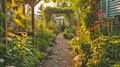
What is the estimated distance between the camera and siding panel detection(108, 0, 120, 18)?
→ 843cm

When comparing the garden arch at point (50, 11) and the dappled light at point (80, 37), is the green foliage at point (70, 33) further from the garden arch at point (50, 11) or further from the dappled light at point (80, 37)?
the garden arch at point (50, 11)

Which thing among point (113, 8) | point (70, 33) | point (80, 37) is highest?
point (113, 8)

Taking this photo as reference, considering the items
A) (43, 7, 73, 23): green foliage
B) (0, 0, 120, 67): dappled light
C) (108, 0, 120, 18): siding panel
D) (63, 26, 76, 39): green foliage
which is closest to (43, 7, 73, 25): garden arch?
(43, 7, 73, 23): green foliage

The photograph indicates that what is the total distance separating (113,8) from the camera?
9234 millimetres

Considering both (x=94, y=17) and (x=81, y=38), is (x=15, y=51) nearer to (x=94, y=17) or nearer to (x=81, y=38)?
(x=81, y=38)

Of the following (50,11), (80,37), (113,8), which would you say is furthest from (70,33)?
(80,37)

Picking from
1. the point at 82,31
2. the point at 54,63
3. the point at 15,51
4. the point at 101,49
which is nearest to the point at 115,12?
the point at 82,31

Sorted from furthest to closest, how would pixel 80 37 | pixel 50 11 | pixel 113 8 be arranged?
pixel 50 11, pixel 113 8, pixel 80 37

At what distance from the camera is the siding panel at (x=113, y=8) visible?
332 inches

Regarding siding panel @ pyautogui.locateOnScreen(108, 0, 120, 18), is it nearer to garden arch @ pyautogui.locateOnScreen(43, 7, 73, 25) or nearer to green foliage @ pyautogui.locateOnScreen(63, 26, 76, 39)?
green foliage @ pyautogui.locateOnScreen(63, 26, 76, 39)

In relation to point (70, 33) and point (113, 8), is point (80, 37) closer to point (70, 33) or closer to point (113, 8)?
point (113, 8)

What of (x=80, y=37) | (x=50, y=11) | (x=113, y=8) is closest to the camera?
(x=80, y=37)

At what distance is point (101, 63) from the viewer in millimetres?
5238

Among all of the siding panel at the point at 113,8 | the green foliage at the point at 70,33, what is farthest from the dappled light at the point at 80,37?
the green foliage at the point at 70,33
